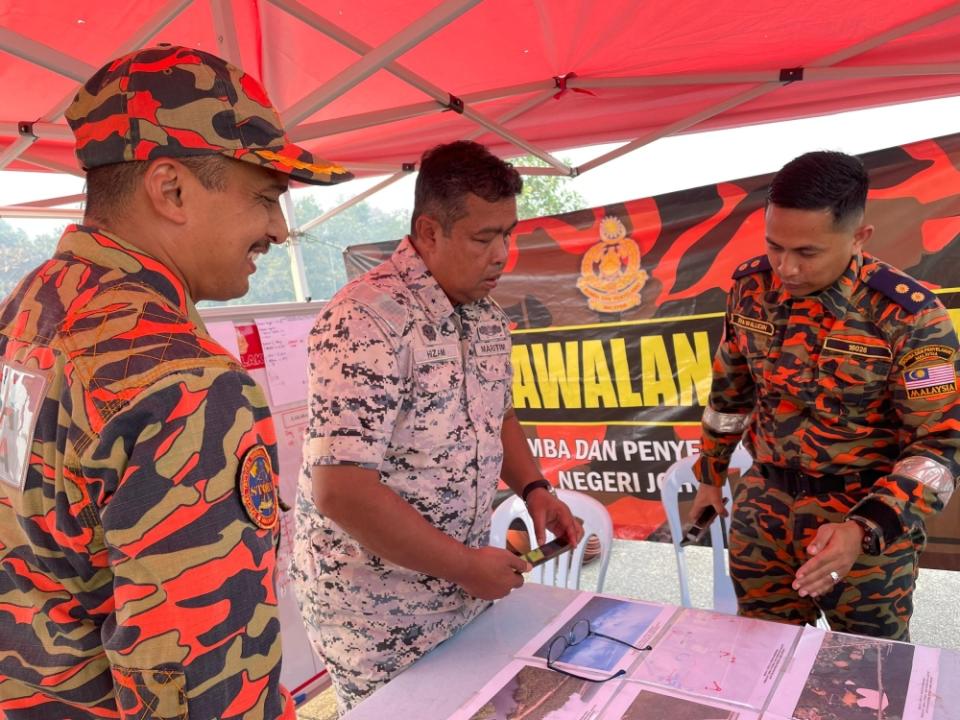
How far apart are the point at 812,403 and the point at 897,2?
5.01ft

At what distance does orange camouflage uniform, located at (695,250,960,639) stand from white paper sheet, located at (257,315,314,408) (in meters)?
1.69

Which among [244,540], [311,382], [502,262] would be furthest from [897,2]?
[244,540]

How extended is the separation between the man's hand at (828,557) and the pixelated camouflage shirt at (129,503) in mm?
988

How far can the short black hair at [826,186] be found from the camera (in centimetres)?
147

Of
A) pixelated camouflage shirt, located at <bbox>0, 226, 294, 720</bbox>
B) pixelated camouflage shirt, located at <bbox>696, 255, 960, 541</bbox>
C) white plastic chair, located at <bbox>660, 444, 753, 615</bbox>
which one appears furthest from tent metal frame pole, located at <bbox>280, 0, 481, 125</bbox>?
white plastic chair, located at <bbox>660, 444, 753, 615</bbox>

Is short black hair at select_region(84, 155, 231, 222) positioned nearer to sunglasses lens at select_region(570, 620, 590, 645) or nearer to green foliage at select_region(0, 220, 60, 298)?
sunglasses lens at select_region(570, 620, 590, 645)

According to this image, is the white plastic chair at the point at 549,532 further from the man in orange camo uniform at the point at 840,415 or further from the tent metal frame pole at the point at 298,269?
the tent metal frame pole at the point at 298,269

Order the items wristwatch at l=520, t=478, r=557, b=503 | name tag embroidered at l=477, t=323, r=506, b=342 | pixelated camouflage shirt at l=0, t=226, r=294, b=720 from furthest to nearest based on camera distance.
Answer: wristwatch at l=520, t=478, r=557, b=503
name tag embroidered at l=477, t=323, r=506, b=342
pixelated camouflage shirt at l=0, t=226, r=294, b=720

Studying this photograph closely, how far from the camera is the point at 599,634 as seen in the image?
1.29 meters

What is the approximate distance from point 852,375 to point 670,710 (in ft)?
2.87

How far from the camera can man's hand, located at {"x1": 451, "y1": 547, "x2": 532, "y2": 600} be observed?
3.97ft

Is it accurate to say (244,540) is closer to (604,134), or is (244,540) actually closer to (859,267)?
(859,267)

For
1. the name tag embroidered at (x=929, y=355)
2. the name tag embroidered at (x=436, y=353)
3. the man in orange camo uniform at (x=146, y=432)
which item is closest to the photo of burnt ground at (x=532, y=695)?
the man in orange camo uniform at (x=146, y=432)

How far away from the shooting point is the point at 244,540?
0.62 meters
